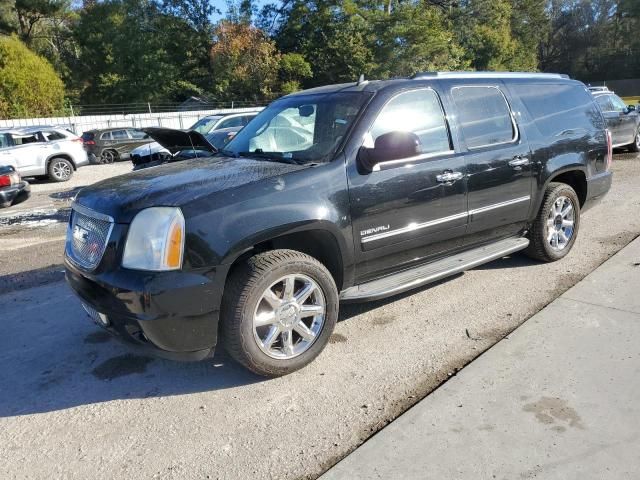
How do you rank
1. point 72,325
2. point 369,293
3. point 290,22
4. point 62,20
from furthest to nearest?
1. point 62,20
2. point 290,22
3. point 72,325
4. point 369,293

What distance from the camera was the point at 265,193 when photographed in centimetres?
323

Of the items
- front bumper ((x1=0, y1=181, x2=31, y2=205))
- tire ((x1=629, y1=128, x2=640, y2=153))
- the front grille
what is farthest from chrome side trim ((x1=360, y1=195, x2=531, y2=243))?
tire ((x1=629, y1=128, x2=640, y2=153))

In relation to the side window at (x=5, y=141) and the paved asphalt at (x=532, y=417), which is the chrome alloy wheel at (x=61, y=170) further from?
the paved asphalt at (x=532, y=417)

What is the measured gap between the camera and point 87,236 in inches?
131

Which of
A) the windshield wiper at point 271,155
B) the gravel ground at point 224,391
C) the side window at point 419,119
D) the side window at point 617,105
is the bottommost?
the gravel ground at point 224,391

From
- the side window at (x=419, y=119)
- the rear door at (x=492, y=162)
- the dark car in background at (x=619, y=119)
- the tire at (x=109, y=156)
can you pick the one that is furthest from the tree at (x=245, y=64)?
the side window at (x=419, y=119)

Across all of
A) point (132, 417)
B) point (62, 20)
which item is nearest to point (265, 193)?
point (132, 417)

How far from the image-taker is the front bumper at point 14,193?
815 centimetres

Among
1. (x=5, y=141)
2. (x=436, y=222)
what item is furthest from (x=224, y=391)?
(x=5, y=141)

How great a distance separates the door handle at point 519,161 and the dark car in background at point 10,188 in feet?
24.4

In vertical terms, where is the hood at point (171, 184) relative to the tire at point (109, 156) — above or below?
above

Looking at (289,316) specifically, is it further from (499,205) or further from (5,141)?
(5,141)

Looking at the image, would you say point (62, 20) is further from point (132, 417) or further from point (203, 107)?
point (132, 417)

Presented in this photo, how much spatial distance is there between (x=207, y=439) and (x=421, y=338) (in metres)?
1.73
